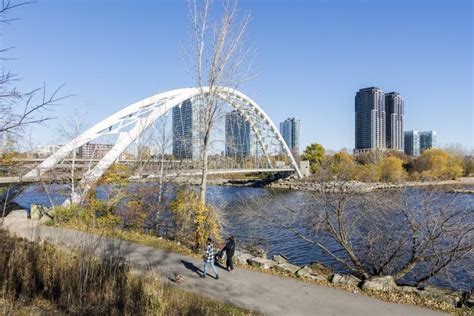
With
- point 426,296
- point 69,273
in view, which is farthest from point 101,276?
point 426,296

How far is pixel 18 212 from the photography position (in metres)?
15.1

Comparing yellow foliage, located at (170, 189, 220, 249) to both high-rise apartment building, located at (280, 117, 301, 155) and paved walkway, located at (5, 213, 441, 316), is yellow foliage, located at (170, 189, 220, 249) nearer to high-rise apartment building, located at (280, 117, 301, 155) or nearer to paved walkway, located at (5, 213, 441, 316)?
paved walkway, located at (5, 213, 441, 316)

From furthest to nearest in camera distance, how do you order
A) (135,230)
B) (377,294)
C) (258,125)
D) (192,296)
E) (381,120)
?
1. (381,120)
2. (258,125)
3. (135,230)
4. (377,294)
5. (192,296)

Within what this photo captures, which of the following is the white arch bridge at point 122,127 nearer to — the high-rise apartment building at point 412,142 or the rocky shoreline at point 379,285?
the rocky shoreline at point 379,285

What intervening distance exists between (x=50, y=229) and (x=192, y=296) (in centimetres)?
831

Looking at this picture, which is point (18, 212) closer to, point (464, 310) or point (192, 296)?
point (192, 296)

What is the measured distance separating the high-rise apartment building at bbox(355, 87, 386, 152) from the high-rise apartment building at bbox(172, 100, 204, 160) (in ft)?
404

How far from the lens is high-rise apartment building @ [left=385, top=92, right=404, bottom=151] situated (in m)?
142

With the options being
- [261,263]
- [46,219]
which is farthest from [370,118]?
[261,263]

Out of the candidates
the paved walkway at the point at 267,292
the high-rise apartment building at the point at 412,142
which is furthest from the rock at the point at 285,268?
the high-rise apartment building at the point at 412,142

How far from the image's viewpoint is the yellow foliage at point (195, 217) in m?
11.9

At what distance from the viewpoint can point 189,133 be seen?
18438 millimetres

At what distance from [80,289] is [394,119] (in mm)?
150330

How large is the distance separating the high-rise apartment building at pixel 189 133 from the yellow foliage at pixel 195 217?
2109 millimetres
